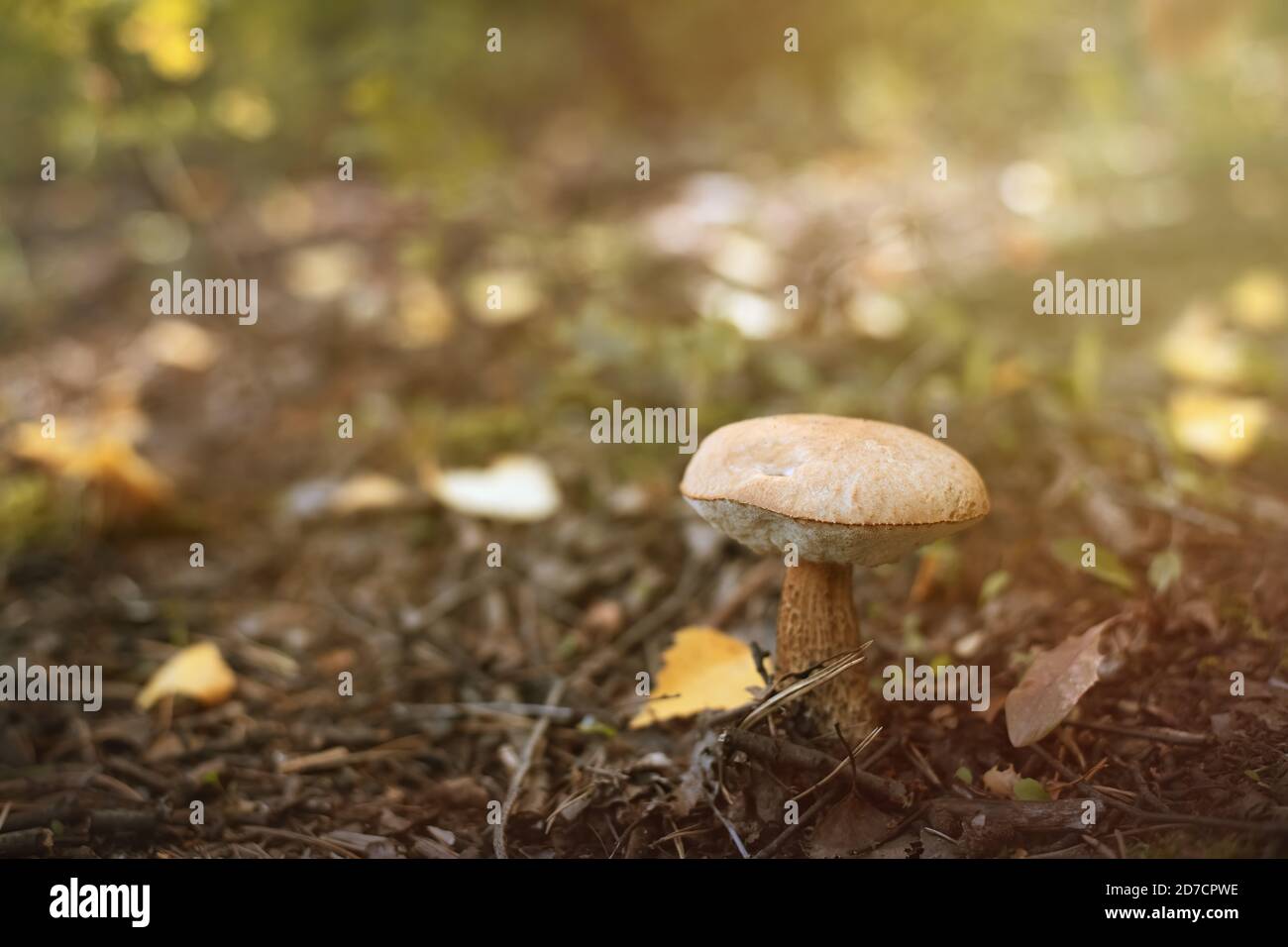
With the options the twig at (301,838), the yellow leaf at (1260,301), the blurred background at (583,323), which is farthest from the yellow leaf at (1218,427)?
the twig at (301,838)

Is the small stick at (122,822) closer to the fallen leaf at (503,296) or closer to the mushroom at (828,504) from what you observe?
the mushroom at (828,504)

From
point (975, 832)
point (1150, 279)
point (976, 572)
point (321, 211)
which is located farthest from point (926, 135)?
point (975, 832)

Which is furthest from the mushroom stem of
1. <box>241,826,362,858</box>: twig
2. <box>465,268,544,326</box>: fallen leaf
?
<box>465,268,544,326</box>: fallen leaf

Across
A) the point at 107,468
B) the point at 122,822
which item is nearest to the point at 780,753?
the point at 122,822

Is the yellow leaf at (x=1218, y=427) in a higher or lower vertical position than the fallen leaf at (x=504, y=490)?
higher

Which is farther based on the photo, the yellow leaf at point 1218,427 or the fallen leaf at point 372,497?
the fallen leaf at point 372,497

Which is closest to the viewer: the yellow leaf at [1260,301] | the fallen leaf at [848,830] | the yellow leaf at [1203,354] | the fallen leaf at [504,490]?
the fallen leaf at [848,830]
